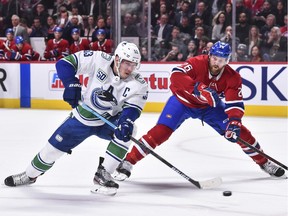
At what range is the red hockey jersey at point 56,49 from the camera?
36.7 ft

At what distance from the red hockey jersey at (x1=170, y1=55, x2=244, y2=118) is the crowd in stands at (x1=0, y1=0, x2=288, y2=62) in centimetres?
460

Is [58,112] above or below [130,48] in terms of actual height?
below

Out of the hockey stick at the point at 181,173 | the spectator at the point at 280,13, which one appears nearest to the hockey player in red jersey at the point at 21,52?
the spectator at the point at 280,13

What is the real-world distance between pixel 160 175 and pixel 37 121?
3712mm

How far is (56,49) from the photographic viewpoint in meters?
11.2

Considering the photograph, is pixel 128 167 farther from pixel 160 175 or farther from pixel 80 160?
pixel 80 160

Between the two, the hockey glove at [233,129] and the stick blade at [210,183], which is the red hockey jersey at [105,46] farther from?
the stick blade at [210,183]

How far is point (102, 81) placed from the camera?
14.5 ft

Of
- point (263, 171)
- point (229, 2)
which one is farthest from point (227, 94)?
point (229, 2)

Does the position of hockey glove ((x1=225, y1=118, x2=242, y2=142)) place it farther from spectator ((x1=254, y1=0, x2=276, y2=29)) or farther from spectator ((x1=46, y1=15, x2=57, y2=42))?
spectator ((x1=46, y1=15, x2=57, y2=42))

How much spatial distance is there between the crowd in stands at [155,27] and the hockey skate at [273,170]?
4.45 metres

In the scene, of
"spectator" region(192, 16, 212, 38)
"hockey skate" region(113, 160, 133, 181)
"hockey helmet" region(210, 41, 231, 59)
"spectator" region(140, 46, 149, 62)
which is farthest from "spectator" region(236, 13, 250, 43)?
"hockey skate" region(113, 160, 133, 181)

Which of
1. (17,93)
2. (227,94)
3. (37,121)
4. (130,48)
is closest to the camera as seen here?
(130,48)

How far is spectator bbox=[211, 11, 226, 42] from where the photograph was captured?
977cm
